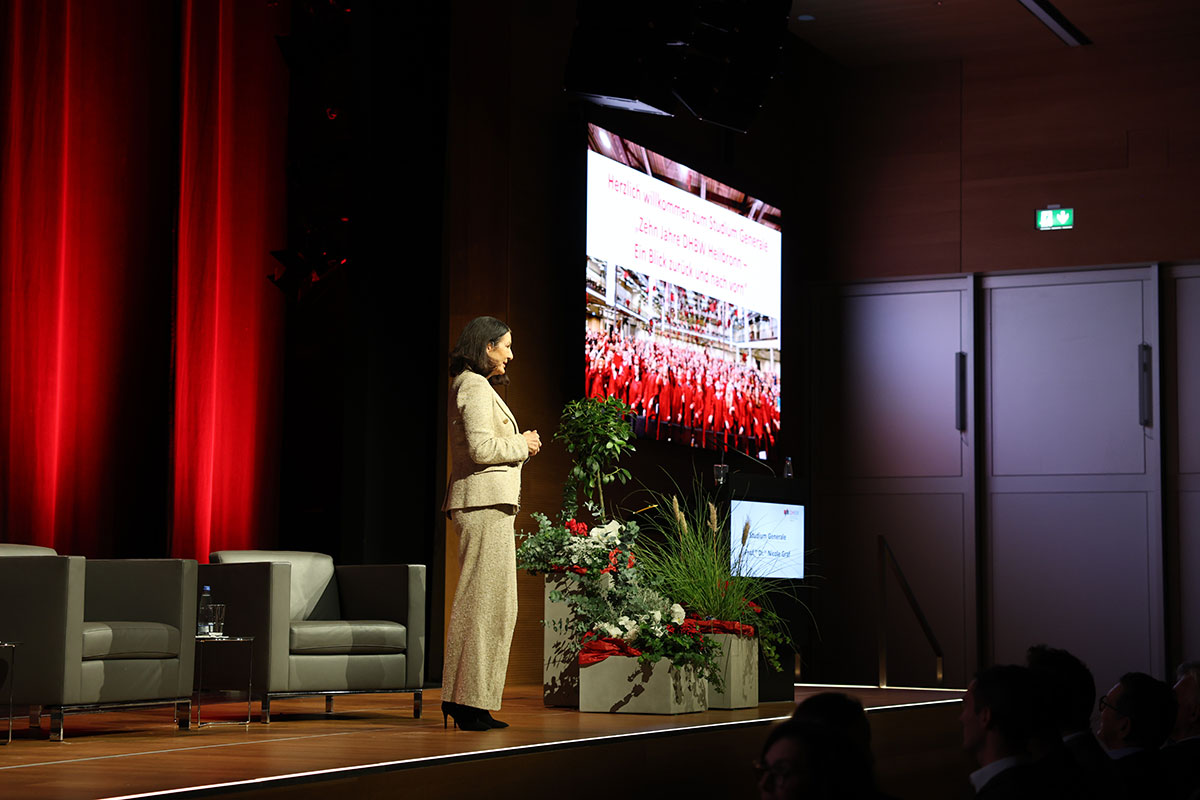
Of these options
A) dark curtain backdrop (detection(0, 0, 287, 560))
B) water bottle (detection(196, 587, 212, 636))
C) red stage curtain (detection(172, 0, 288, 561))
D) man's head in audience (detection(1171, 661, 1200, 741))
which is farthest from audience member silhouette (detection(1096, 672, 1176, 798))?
red stage curtain (detection(172, 0, 288, 561))

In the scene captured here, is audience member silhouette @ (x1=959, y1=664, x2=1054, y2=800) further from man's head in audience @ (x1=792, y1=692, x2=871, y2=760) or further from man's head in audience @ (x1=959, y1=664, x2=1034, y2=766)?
man's head in audience @ (x1=792, y1=692, x2=871, y2=760)

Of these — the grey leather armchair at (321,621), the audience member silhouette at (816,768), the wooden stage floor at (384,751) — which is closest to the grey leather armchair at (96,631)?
the wooden stage floor at (384,751)

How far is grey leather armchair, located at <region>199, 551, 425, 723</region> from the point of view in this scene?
4.99 meters

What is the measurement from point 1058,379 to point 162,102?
5.70 m

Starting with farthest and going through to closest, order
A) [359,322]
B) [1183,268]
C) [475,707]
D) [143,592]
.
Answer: [1183,268] → [359,322] → [143,592] → [475,707]

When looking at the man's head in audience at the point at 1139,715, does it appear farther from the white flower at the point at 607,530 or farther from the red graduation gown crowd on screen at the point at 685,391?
the red graduation gown crowd on screen at the point at 685,391

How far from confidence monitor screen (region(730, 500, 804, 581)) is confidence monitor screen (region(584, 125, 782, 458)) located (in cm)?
68

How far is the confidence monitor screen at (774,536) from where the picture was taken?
23.3ft

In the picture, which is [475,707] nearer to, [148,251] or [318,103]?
[148,251]

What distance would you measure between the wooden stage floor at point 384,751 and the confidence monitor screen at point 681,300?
218 centimetres

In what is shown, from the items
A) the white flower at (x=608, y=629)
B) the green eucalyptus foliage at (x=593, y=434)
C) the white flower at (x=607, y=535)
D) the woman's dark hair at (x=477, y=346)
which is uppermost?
the woman's dark hair at (x=477, y=346)

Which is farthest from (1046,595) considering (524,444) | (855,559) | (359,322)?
(524,444)

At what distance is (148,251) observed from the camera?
6098 millimetres

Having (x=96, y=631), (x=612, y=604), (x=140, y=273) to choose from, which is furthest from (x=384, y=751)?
(x=140, y=273)
